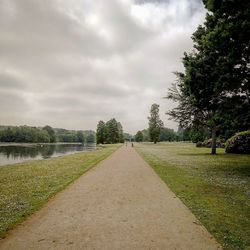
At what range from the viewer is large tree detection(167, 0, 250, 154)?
1452 centimetres

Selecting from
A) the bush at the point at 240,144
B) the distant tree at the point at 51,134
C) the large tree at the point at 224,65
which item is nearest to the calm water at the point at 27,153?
the large tree at the point at 224,65

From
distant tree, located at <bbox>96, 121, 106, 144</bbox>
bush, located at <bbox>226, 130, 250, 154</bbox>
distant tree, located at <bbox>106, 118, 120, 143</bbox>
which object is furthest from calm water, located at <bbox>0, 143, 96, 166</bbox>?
distant tree, located at <bbox>106, 118, 120, 143</bbox>

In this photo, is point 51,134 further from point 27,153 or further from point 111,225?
point 111,225

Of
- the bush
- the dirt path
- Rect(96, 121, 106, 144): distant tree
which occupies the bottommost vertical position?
the dirt path

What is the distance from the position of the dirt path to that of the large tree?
9263mm

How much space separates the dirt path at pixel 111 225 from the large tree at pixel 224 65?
9.26 metres

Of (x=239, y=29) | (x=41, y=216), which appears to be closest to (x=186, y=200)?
(x=41, y=216)

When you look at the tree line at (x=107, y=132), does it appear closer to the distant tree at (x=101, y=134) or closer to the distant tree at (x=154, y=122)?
the distant tree at (x=101, y=134)

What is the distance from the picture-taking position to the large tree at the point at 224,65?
14516mm

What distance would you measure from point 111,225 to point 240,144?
1267 inches

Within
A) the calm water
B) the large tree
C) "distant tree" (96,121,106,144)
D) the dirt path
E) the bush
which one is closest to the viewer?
the dirt path

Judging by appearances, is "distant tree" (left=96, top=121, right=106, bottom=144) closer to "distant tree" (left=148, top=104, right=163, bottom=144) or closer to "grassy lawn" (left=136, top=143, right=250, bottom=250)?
"distant tree" (left=148, top=104, right=163, bottom=144)

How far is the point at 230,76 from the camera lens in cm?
1688

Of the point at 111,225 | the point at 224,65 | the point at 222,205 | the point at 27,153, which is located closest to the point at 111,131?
the point at 27,153
